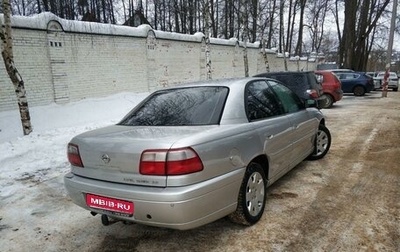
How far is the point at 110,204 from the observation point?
110 inches

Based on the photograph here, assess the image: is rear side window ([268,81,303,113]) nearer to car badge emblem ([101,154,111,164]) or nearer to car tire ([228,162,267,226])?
car tire ([228,162,267,226])

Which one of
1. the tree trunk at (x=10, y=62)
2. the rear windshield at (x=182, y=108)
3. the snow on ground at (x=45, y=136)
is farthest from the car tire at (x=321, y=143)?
the tree trunk at (x=10, y=62)

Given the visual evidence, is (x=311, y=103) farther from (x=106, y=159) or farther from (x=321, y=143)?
(x=106, y=159)

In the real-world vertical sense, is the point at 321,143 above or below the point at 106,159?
below

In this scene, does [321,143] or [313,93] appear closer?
[321,143]

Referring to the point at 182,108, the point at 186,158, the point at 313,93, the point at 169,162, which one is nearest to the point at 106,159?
the point at 169,162

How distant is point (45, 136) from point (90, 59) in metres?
3.54

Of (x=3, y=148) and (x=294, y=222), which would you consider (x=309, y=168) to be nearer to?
(x=294, y=222)

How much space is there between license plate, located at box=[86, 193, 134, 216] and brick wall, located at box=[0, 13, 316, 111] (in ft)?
20.2

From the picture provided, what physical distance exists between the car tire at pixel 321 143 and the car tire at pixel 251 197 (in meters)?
2.30

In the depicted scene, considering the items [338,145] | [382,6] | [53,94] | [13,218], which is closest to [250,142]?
[13,218]

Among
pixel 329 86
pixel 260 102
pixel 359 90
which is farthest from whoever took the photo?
pixel 359 90

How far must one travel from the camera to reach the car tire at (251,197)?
3.14 m

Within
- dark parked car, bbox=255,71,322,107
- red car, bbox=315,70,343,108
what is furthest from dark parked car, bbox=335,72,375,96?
dark parked car, bbox=255,71,322,107
